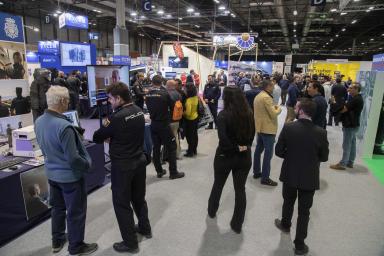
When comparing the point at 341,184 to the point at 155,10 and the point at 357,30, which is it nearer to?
the point at 155,10

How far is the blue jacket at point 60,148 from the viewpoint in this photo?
218cm

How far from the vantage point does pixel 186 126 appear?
17.7 feet

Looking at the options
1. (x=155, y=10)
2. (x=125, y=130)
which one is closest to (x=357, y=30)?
(x=155, y=10)

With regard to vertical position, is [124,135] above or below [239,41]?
below

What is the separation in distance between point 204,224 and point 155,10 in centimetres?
1557

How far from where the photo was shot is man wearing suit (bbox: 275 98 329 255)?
2512 mm

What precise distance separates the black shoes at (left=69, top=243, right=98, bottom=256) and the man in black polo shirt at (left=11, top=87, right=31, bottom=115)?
2.08 meters

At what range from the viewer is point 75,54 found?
11398mm

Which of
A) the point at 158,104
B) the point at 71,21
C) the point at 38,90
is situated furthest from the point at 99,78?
the point at 71,21

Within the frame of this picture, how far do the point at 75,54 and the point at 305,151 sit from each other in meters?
10.9


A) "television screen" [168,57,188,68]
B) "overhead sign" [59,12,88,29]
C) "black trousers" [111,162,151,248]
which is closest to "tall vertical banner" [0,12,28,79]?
"black trousers" [111,162,151,248]

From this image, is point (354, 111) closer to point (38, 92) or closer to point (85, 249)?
point (85, 249)

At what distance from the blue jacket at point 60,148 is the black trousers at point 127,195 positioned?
0.28 meters

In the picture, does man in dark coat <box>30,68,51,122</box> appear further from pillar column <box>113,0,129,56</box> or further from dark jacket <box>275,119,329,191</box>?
pillar column <box>113,0,129,56</box>
